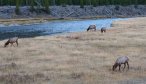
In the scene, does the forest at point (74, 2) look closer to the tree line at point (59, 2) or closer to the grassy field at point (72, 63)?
the tree line at point (59, 2)

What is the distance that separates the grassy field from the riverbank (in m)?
52.9

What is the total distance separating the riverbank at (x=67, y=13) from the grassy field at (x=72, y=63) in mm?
52852

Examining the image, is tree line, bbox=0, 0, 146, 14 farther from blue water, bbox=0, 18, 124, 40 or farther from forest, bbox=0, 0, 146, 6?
blue water, bbox=0, 18, 124, 40

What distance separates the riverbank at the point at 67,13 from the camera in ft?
334

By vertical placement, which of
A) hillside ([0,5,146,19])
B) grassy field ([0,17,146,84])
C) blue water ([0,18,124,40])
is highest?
grassy field ([0,17,146,84])

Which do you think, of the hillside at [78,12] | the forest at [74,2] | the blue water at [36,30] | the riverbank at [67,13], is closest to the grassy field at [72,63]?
the blue water at [36,30]

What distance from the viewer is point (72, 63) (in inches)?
1144

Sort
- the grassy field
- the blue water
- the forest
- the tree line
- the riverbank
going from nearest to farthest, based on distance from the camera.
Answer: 1. the grassy field
2. the blue water
3. the riverbank
4. the tree line
5. the forest

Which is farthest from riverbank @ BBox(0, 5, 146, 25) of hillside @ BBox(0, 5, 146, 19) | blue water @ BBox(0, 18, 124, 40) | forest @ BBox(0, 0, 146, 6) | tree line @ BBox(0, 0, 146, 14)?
blue water @ BBox(0, 18, 124, 40)

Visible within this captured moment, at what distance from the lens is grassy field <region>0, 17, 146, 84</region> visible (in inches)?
927

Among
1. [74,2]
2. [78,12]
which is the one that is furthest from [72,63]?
[74,2]

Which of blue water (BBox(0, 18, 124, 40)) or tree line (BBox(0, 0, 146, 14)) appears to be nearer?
blue water (BBox(0, 18, 124, 40))

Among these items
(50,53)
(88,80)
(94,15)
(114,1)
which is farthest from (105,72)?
(114,1)

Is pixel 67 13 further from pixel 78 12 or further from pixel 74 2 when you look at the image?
pixel 74 2
